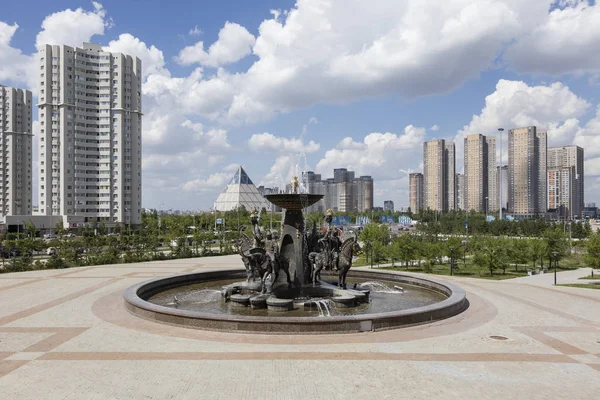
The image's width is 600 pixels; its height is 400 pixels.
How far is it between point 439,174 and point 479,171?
12.7 metres

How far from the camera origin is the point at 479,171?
362 ft

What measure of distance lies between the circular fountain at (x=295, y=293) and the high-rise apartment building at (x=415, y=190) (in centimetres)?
12728

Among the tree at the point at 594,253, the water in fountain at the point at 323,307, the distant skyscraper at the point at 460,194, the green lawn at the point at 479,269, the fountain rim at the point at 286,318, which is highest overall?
the distant skyscraper at the point at 460,194

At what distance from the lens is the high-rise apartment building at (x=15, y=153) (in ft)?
273

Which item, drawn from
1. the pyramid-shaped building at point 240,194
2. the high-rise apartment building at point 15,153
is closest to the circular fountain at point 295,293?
the high-rise apartment building at point 15,153

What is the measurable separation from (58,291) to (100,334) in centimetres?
1024

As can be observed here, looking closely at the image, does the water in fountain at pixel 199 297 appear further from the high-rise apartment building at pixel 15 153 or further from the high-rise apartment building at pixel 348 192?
the high-rise apartment building at pixel 348 192

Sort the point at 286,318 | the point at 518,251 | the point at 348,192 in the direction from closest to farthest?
the point at 286,318 → the point at 518,251 → the point at 348,192

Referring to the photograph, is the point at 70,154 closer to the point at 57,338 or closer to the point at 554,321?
the point at 57,338

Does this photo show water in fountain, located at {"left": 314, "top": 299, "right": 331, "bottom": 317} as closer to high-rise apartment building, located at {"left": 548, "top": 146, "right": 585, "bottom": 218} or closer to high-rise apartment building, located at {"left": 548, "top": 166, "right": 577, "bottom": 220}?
high-rise apartment building, located at {"left": 548, "top": 166, "right": 577, "bottom": 220}

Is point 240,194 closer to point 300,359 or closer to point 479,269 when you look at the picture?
point 479,269

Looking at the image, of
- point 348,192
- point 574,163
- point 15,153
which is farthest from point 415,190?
point 15,153

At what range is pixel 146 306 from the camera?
49.9 ft

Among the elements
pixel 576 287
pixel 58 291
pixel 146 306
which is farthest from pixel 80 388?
pixel 576 287
